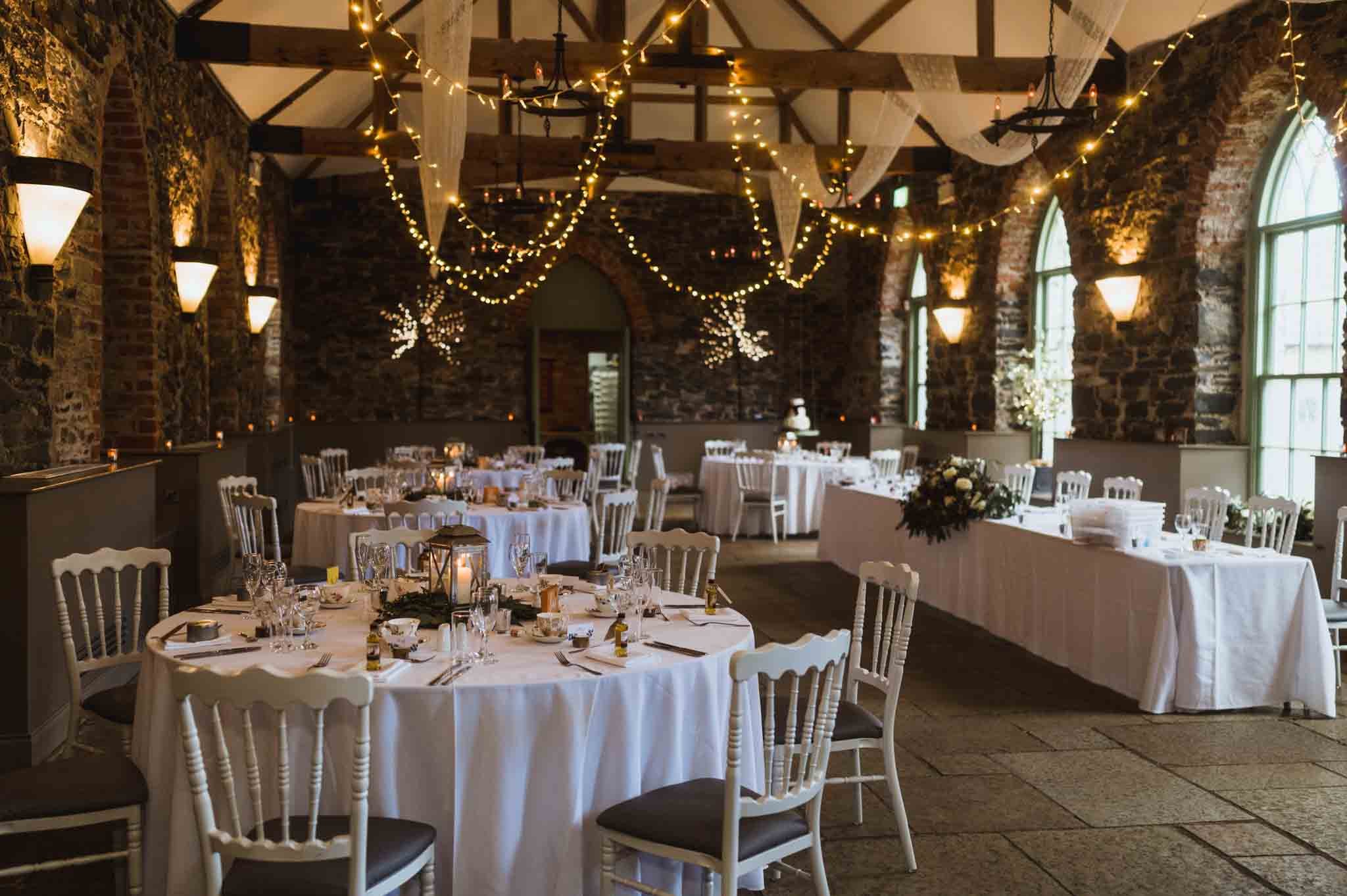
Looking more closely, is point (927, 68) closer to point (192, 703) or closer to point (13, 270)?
point (13, 270)

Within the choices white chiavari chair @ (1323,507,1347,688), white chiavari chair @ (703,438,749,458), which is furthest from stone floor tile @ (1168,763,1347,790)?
white chiavari chair @ (703,438,749,458)

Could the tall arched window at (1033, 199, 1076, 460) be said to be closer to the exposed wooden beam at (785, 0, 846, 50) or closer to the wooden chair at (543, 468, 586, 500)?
the exposed wooden beam at (785, 0, 846, 50)

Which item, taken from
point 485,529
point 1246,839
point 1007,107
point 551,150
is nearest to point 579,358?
point 551,150

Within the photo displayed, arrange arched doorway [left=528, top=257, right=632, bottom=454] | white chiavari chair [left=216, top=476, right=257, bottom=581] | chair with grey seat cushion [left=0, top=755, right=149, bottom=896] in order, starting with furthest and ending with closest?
arched doorway [left=528, top=257, right=632, bottom=454], white chiavari chair [left=216, top=476, right=257, bottom=581], chair with grey seat cushion [left=0, top=755, right=149, bottom=896]

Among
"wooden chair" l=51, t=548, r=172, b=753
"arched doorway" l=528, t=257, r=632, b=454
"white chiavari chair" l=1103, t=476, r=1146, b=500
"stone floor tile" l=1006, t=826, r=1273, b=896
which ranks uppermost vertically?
"arched doorway" l=528, t=257, r=632, b=454

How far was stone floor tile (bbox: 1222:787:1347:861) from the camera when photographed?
3.76m

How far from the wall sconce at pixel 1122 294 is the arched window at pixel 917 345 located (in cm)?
483

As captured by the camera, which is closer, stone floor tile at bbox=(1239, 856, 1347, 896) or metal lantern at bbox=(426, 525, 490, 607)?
stone floor tile at bbox=(1239, 856, 1347, 896)

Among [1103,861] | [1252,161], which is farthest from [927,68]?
[1103,861]

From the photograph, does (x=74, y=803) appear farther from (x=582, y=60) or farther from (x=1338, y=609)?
(x=582, y=60)

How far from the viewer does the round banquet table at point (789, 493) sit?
11.4 meters

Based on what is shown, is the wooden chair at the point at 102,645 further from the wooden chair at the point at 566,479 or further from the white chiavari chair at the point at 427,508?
the wooden chair at the point at 566,479

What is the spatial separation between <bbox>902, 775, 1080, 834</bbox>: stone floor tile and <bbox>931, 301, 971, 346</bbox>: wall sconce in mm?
8270

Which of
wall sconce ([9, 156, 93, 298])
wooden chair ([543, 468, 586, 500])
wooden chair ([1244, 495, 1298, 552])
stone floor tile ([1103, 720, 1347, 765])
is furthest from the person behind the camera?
wooden chair ([543, 468, 586, 500])
